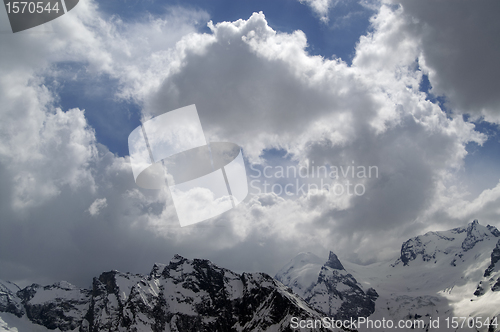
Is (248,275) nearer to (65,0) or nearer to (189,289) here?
(189,289)

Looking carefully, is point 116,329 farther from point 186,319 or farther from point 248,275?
point 248,275

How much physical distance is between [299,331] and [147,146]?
128 meters

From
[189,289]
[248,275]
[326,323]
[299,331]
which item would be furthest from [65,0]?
[189,289]

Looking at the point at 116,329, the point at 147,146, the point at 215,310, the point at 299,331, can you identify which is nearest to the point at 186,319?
the point at 215,310

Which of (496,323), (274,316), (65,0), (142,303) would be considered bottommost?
(496,323)

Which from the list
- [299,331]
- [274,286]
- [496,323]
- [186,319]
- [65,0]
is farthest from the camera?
[496,323]

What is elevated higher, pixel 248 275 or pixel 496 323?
pixel 248 275

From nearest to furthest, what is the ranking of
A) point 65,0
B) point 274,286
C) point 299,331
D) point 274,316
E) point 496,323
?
1. point 65,0
2. point 299,331
3. point 274,316
4. point 274,286
5. point 496,323

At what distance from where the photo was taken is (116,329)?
18288cm

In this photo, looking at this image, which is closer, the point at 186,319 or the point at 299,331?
the point at 299,331

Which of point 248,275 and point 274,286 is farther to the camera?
point 248,275

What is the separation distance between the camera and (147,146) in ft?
144

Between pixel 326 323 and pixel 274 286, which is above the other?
pixel 274 286

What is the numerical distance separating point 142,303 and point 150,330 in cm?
1560
